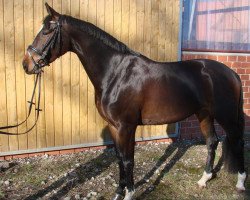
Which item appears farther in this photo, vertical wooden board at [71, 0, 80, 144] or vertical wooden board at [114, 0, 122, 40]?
vertical wooden board at [114, 0, 122, 40]

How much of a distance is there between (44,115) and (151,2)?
2.61 m

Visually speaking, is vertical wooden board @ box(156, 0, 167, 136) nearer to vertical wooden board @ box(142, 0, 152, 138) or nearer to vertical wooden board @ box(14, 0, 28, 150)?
vertical wooden board @ box(142, 0, 152, 138)

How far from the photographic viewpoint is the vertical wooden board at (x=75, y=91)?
479 cm

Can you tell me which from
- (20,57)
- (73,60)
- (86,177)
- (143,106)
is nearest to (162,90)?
(143,106)

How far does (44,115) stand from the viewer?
487 centimetres

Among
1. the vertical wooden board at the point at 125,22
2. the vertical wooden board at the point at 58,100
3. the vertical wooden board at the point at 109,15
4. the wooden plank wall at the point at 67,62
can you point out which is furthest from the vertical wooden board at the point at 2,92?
the vertical wooden board at the point at 125,22

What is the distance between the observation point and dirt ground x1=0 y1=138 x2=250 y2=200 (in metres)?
3.74

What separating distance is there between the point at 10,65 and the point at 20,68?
0.15 meters

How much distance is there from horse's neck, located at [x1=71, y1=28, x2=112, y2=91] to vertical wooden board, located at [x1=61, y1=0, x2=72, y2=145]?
1627mm

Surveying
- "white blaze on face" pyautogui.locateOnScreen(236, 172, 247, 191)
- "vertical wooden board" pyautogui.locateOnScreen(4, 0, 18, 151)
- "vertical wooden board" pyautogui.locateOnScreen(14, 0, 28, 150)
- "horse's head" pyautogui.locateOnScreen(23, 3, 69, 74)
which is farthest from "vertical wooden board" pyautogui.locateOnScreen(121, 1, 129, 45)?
"white blaze on face" pyautogui.locateOnScreen(236, 172, 247, 191)

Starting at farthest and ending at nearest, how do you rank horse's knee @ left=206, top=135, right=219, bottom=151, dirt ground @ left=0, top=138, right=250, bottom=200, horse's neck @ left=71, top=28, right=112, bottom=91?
horse's knee @ left=206, top=135, right=219, bottom=151, dirt ground @ left=0, top=138, right=250, bottom=200, horse's neck @ left=71, top=28, right=112, bottom=91

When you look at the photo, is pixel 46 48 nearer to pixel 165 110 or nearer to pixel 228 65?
pixel 165 110

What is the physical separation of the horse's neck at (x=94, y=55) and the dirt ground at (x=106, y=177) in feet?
4.62

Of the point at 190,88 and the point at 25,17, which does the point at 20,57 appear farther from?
the point at 190,88
